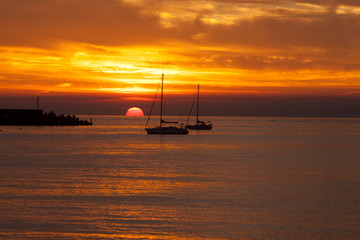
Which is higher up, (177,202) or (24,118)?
(24,118)

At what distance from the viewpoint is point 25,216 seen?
2244 cm

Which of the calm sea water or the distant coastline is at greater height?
the distant coastline

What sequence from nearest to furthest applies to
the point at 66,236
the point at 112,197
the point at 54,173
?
1. the point at 66,236
2. the point at 112,197
3. the point at 54,173

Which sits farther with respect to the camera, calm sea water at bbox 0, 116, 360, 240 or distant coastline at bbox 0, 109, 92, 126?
distant coastline at bbox 0, 109, 92, 126

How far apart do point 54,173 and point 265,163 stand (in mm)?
23074

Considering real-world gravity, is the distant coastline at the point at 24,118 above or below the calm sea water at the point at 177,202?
above

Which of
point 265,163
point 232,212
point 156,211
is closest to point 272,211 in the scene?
point 232,212

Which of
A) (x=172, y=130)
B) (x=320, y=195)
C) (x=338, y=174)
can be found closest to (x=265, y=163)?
(x=338, y=174)

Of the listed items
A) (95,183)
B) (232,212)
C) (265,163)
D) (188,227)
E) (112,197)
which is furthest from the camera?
(265,163)

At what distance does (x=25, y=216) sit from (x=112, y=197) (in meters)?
6.45

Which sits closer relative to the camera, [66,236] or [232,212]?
[66,236]

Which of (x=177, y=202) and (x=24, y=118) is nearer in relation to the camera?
(x=177, y=202)

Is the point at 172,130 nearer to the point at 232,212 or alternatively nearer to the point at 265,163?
the point at 265,163

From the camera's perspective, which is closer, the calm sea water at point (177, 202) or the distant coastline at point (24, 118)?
the calm sea water at point (177, 202)
